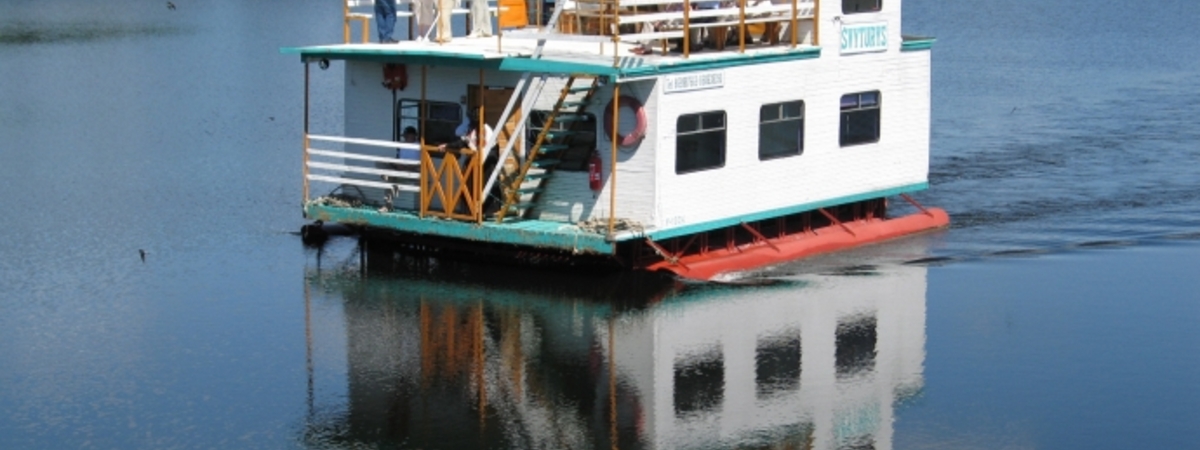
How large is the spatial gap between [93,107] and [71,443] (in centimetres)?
2808

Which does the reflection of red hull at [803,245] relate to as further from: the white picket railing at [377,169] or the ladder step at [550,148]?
the white picket railing at [377,169]

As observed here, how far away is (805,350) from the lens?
22.9 metres

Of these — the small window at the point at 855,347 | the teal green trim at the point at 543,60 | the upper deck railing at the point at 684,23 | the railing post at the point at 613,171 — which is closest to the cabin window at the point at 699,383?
the small window at the point at 855,347

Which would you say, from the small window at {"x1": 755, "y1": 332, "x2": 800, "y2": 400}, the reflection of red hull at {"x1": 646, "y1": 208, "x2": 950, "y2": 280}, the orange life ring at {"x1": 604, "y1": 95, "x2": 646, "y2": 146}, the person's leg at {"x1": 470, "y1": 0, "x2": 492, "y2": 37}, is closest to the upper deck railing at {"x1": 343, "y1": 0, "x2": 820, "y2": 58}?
the person's leg at {"x1": 470, "y1": 0, "x2": 492, "y2": 37}

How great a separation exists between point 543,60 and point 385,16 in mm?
4416

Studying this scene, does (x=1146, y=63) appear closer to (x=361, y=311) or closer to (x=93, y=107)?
(x=93, y=107)

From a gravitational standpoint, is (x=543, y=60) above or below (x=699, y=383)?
above

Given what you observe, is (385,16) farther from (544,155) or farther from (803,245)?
(803,245)

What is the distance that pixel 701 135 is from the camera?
1035 inches

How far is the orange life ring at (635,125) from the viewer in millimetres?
25375

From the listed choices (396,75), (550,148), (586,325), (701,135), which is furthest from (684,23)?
(586,325)

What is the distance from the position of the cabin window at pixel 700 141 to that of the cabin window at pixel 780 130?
2.74 feet

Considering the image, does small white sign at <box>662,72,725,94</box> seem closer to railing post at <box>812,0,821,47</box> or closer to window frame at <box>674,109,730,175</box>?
window frame at <box>674,109,730,175</box>

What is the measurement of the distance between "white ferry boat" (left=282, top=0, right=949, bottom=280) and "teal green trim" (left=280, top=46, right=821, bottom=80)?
0.03 metres
